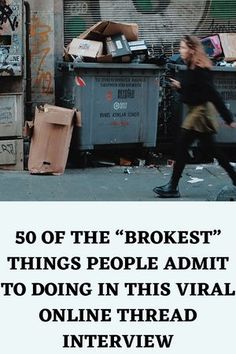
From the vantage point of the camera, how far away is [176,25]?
31.0 feet

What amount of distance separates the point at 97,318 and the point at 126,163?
255 inches

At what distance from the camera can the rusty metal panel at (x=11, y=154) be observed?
26.0ft

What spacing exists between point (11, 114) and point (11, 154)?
46 cm

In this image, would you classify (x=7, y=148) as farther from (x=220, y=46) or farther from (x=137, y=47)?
(x=220, y=46)

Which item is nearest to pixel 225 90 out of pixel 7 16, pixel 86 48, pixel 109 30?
pixel 109 30

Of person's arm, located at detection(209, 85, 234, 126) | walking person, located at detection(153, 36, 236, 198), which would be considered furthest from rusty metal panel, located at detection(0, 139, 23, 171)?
person's arm, located at detection(209, 85, 234, 126)

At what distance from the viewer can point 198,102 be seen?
247 inches

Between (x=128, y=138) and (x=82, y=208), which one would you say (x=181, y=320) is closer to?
(x=82, y=208)

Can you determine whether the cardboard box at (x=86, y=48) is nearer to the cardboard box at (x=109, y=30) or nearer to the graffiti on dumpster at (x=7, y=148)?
the cardboard box at (x=109, y=30)

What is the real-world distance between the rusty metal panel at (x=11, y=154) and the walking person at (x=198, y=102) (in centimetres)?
225

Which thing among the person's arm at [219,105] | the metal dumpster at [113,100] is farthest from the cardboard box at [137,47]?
the person's arm at [219,105]

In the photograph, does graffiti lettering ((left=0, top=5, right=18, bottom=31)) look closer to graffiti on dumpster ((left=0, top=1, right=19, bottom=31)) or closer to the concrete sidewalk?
graffiti on dumpster ((left=0, top=1, right=19, bottom=31))

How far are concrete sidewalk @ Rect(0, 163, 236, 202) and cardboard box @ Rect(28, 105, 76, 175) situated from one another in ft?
0.48

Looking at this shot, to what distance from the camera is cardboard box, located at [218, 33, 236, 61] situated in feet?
28.6
